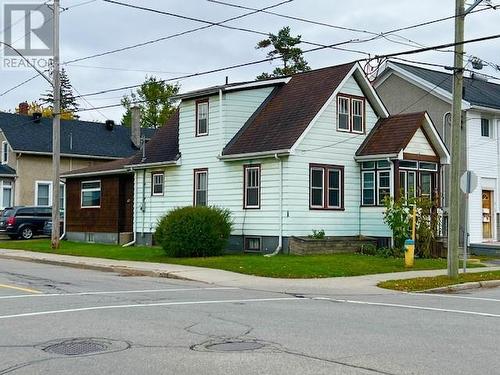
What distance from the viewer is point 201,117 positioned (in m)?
29.1

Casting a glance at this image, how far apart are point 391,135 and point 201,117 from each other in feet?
26.0

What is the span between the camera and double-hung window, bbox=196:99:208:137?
28906mm

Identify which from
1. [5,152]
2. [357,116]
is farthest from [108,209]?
[5,152]

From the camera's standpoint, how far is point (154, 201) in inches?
1240

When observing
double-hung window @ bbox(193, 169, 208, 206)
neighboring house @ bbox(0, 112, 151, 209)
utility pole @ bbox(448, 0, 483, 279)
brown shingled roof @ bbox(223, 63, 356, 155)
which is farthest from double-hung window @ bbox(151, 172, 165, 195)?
neighboring house @ bbox(0, 112, 151, 209)

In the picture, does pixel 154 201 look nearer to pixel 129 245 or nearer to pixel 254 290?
pixel 129 245

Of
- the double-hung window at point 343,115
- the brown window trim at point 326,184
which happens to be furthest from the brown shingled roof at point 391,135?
the brown window trim at point 326,184

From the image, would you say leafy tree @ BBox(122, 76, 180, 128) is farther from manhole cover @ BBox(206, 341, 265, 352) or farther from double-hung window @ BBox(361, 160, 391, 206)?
manhole cover @ BBox(206, 341, 265, 352)

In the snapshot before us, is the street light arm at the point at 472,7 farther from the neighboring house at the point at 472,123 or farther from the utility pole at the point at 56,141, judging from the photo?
the utility pole at the point at 56,141

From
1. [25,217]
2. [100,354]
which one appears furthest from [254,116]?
[100,354]

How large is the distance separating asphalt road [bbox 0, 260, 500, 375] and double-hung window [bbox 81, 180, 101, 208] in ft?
62.5

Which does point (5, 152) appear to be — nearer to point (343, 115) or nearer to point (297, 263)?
point (343, 115)

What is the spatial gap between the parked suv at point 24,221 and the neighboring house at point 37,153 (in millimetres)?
6466

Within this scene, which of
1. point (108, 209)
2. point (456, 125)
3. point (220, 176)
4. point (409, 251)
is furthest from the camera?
point (108, 209)
